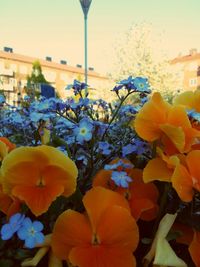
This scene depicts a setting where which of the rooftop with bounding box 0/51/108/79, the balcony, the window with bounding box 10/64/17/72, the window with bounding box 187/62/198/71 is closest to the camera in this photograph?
the balcony

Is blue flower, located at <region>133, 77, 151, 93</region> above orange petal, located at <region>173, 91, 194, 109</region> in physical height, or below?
above

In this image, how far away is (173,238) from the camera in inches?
22.7

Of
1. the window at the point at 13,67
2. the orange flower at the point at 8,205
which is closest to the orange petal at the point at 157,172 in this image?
the orange flower at the point at 8,205

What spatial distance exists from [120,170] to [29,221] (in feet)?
0.59

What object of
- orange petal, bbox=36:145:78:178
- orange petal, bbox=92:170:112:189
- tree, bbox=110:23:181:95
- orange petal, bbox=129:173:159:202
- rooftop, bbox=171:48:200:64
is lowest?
orange petal, bbox=129:173:159:202

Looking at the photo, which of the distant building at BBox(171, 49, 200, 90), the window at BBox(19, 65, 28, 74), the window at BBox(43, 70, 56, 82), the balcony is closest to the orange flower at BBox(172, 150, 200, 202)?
the balcony

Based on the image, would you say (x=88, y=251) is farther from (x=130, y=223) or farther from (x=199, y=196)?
(x=199, y=196)

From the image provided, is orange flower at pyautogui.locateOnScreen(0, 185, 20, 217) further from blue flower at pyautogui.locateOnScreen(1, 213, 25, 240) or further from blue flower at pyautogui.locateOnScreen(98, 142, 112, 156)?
blue flower at pyautogui.locateOnScreen(98, 142, 112, 156)

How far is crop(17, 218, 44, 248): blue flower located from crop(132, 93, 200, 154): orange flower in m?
0.23

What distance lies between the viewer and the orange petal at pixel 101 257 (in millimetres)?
535

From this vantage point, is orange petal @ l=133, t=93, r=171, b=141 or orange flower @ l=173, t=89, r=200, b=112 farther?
orange flower @ l=173, t=89, r=200, b=112

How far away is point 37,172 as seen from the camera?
60 cm

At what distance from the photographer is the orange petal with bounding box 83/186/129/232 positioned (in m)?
0.57

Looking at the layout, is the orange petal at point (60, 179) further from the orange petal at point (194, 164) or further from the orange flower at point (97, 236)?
the orange petal at point (194, 164)
